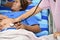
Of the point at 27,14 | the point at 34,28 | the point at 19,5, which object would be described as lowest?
the point at 34,28

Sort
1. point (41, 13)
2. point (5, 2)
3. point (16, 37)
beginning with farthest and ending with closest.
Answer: point (5, 2)
point (41, 13)
point (16, 37)

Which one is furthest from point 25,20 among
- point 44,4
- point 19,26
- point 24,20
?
point 44,4

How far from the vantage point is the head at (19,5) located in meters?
1.63

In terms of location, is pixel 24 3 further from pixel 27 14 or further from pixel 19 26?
pixel 19 26

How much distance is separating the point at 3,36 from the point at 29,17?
1.40 feet

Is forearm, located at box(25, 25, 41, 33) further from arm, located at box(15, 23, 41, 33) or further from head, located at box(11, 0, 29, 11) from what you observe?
head, located at box(11, 0, 29, 11)

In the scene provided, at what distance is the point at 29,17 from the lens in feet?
5.19

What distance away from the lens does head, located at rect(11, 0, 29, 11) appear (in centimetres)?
163

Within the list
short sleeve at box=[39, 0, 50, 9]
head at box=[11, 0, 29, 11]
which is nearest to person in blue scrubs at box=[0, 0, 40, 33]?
head at box=[11, 0, 29, 11]

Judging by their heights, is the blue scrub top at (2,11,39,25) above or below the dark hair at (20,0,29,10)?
below

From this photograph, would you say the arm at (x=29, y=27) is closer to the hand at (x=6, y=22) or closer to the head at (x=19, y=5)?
the hand at (x=6, y=22)

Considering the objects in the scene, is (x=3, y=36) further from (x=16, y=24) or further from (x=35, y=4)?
(x=35, y=4)

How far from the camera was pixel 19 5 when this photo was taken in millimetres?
1646

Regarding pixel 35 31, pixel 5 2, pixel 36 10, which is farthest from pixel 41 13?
pixel 5 2
